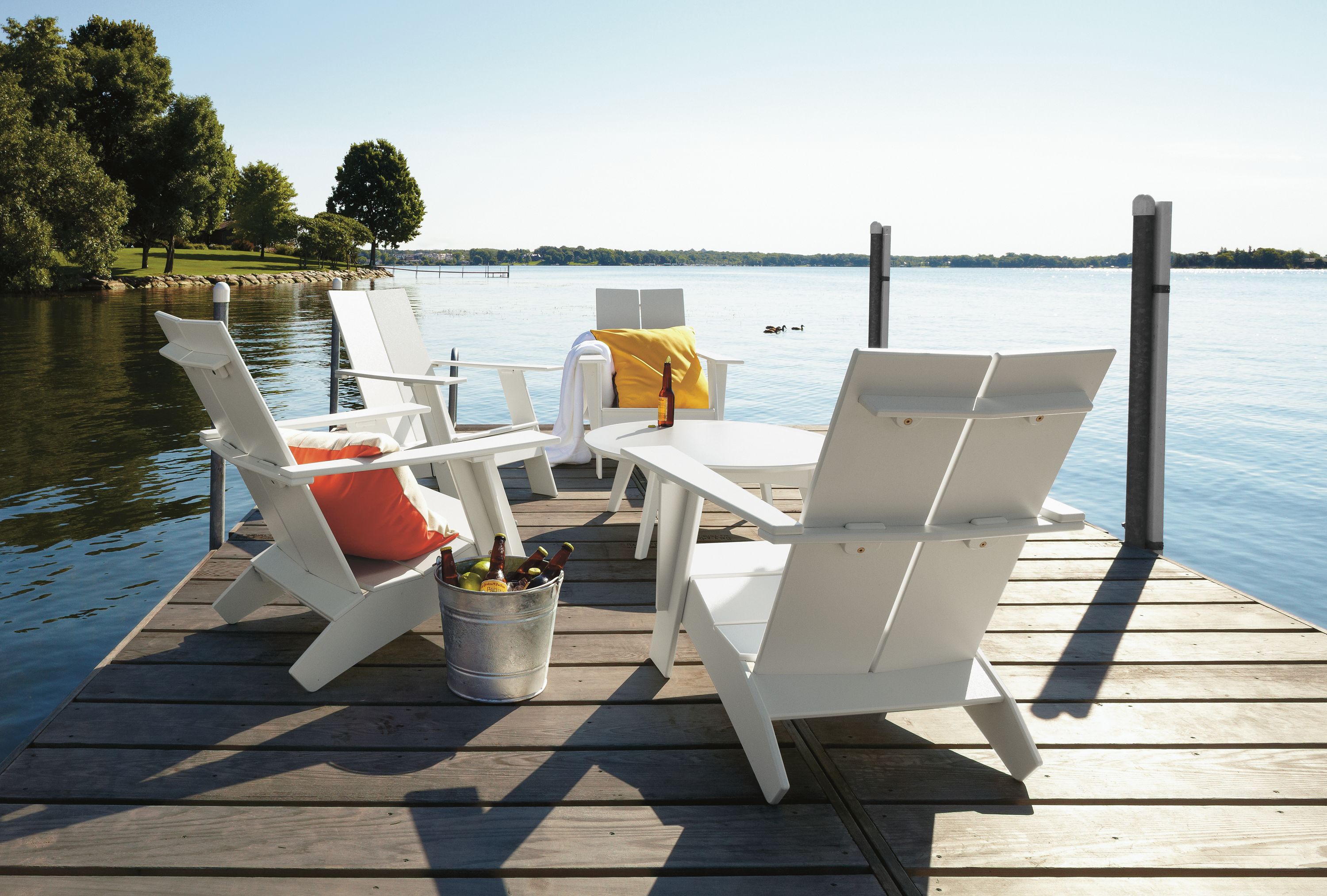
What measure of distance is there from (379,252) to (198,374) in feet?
189

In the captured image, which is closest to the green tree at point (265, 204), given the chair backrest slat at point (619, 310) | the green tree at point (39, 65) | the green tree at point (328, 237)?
the green tree at point (328, 237)

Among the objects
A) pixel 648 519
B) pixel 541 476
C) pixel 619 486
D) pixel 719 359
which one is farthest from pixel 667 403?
pixel 719 359

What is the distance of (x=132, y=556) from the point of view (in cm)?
486

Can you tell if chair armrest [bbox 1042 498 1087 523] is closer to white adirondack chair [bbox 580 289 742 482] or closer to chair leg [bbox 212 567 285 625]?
→ chair leg [bbox 212 567 285 625]

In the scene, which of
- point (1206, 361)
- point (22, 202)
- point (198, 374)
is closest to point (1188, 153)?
point (1206, 361)

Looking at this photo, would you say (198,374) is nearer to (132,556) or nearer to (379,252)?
(132,556)

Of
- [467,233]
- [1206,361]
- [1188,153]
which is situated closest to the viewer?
[1206,361]

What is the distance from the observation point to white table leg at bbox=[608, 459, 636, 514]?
155 inches

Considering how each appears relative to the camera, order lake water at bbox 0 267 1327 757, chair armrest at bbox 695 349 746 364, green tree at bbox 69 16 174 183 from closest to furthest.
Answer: lake water at bbox 0 267 1327 757 → chair armrest at bbox 695 349 746 364 → green tree at bbox 69 16 174 183

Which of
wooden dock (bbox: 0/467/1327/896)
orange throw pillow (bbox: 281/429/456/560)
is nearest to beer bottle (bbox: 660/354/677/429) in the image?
wooden dock (bbox: 0/467/1327/896)

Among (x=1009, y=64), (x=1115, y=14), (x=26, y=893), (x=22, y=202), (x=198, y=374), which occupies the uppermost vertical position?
(x=1115, y=14)

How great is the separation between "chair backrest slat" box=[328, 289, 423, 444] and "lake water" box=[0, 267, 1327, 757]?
139 centimetres

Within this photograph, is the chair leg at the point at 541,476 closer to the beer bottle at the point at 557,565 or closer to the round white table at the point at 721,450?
the round white table at the point at 721,450

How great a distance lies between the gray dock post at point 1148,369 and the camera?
11.0 ft
